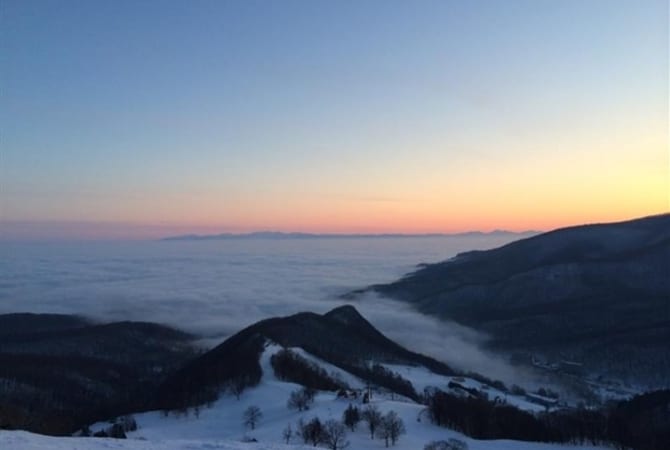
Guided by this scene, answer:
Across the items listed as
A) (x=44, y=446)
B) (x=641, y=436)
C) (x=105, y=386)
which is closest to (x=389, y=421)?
(x=641, y=436)

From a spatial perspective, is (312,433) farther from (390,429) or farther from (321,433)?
(390,429)

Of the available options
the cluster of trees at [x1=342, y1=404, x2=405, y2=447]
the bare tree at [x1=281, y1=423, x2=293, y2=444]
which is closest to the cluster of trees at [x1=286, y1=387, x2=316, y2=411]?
the cluster of trees at [x1=342, y1=404, x2=405, y2=447]

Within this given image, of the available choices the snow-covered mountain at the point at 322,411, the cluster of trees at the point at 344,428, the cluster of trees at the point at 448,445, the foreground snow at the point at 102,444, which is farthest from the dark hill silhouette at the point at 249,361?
the foreground snow at the point at 102,444

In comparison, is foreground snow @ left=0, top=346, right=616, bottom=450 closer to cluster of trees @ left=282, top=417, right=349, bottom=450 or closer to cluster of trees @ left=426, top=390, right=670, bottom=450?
cluster of trees @ left=282, top=417, right=349, bottom=450

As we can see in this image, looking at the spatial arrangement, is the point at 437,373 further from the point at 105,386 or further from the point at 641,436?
the point at 105,386

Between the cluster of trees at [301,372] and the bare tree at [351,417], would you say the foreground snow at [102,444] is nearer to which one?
the bare tree at [351,417]
